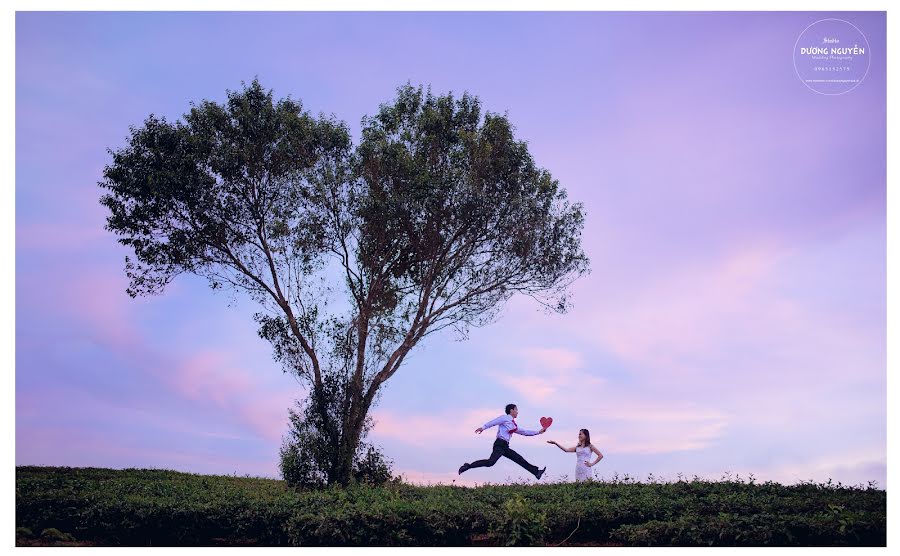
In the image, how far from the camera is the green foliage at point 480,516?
35.4ft

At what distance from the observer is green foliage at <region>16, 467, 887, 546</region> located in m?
10.8

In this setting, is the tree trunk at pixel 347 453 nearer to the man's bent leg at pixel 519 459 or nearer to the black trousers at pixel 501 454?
the black trousers at pixel 501 454

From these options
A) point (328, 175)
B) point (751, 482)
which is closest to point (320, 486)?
point (328, 175)

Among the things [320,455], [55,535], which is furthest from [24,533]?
Result: [320,455]

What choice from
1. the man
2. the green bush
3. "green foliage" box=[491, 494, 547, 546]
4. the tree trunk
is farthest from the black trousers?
the green bush

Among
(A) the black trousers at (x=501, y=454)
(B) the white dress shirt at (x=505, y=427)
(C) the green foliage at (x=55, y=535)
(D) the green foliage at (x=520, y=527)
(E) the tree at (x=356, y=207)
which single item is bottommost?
(C) the green foliage at (x=55, y=535)

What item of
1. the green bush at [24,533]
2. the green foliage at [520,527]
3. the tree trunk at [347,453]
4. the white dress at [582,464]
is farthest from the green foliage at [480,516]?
the tree trunk at [347,453]

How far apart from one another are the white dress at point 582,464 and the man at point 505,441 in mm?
868

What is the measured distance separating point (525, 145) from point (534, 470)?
8169 mm

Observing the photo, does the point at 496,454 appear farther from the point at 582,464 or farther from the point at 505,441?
the point at 582,464

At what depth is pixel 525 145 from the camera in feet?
62.5

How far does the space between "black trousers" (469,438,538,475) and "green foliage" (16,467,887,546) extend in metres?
2.38

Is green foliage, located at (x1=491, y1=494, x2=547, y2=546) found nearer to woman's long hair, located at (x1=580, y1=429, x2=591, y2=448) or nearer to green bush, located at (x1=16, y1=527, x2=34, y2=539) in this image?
woman's long hair, located at (x1=580, y1=429, x2=591, y2=448)

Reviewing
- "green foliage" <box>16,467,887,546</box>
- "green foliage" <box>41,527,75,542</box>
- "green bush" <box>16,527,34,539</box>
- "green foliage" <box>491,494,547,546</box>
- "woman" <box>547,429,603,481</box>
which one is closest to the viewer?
"green foliage" <box>16,467,887,546</box>
